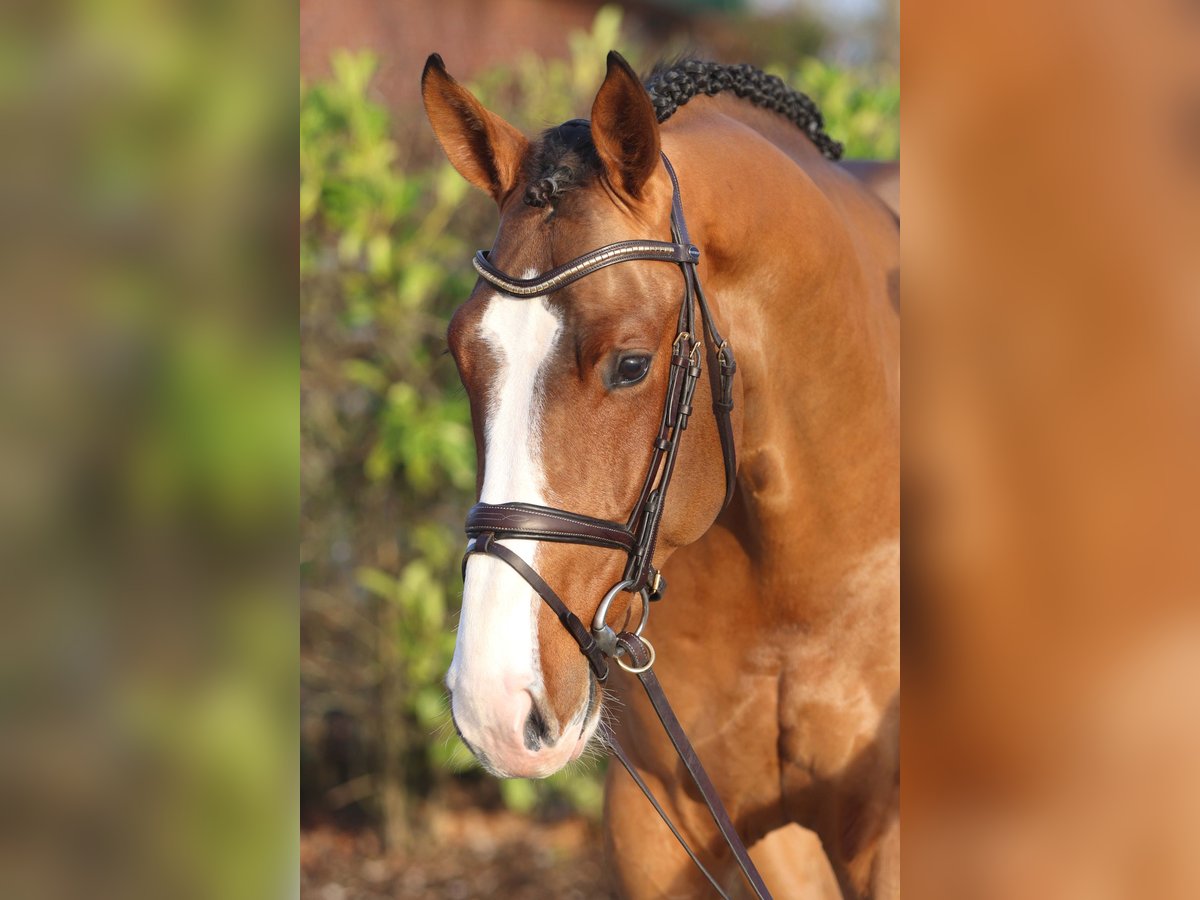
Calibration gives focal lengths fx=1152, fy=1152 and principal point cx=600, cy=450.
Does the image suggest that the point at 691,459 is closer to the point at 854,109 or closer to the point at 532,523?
the point at 532,523

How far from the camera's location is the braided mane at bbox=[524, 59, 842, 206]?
66.6 inches

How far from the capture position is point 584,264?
158 cm

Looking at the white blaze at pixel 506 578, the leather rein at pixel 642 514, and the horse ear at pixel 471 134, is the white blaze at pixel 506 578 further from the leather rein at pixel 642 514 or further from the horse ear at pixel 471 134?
the horse ear at pixel 471 134

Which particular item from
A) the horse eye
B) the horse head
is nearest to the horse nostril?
the horse head

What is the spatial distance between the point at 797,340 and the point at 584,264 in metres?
0.49

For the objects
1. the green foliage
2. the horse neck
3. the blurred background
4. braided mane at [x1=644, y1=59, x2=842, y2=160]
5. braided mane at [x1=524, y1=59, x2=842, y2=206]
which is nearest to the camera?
braided mane at [x1=524, y1=59, x2=842, y2=206]

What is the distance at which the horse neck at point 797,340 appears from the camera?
6.01 ft

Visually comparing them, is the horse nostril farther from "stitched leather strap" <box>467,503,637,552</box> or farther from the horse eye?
the horse eye

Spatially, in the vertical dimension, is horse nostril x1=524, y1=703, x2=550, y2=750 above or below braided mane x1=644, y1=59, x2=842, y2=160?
below

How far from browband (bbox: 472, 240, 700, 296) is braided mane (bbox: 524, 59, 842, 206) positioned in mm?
142

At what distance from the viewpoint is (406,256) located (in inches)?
159
